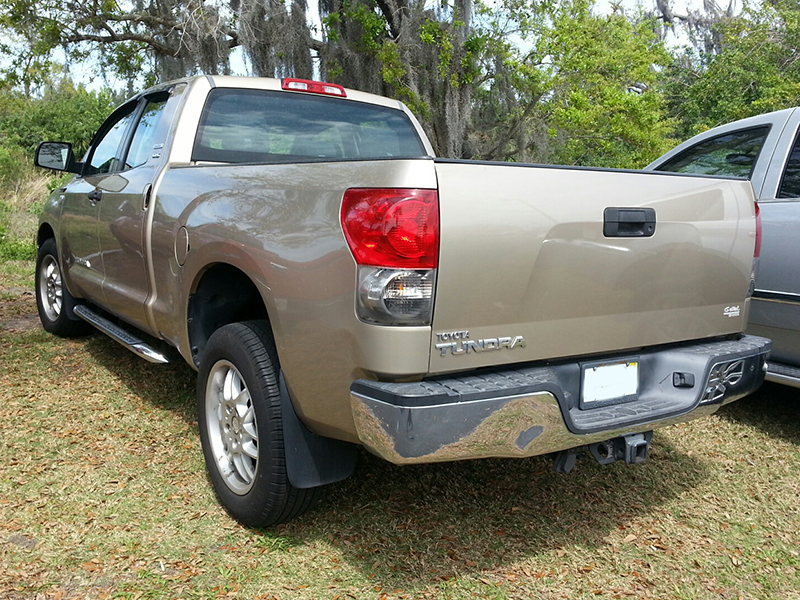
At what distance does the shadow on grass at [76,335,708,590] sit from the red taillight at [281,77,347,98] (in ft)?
6.93

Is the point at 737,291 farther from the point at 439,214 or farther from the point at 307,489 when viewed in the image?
the point at 307,489

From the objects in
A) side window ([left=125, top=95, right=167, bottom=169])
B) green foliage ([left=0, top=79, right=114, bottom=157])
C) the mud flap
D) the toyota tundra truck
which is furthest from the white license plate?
green foliage ([left=0, top=79, right=114, bottom=157])

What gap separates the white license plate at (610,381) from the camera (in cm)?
262

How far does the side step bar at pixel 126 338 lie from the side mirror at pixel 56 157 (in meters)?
1.05

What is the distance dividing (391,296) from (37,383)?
3.63m

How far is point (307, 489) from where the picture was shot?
2.85m

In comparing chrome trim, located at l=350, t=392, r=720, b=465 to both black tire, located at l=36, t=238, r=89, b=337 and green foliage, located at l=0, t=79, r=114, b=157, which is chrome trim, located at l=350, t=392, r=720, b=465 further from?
green foliage, located at l=0, t=79, r=114, b=157

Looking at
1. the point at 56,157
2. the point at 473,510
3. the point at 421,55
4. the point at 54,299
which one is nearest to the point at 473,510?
the point at 473,510

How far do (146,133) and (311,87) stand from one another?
1.05 metres

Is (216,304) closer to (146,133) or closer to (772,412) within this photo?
(146,133)

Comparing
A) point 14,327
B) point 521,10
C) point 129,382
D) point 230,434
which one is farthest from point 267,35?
point 230,434

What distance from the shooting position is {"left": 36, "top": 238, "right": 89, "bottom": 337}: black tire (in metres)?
5.71

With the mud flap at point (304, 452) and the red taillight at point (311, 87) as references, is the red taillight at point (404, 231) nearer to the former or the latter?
the mud flap at point (304, 452)

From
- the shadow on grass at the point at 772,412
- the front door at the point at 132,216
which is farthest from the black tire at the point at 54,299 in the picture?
the shadow on grass at the point at 772,412
